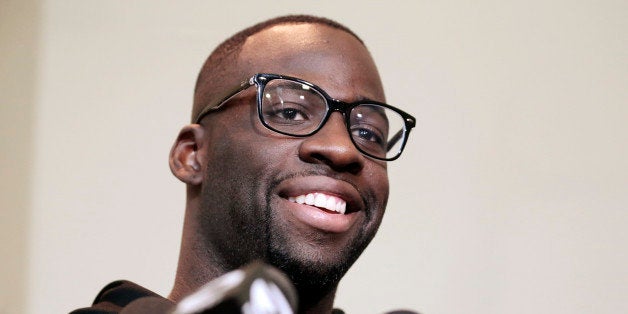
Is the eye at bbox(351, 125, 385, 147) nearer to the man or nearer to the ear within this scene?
the man

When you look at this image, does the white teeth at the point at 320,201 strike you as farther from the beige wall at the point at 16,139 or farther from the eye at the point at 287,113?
the beige wall at the point at 16,139

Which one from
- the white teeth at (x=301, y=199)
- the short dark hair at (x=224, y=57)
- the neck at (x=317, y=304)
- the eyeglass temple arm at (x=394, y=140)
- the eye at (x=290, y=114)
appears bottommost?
the neck at (x=317, y=304)

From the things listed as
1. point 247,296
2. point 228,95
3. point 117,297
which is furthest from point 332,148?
point 247,296

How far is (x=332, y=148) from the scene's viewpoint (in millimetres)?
895

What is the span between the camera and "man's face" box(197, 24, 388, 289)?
0.89 metres

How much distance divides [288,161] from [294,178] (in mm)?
21

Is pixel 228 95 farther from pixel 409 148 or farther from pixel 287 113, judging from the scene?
pixel 409 148

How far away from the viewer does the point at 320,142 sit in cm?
90

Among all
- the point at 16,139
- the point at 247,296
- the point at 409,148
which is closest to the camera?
the point at 247,296

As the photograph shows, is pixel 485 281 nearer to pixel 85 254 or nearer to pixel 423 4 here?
pixel 423 4

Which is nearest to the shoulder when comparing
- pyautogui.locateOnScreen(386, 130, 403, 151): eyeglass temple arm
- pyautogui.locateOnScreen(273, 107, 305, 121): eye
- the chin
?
the chin

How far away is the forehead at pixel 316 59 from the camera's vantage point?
0.96 metres

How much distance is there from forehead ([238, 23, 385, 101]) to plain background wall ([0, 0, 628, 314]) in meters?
0.54

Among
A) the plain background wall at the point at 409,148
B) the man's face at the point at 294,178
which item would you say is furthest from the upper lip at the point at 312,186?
the plain background wall at the point at 409,148
